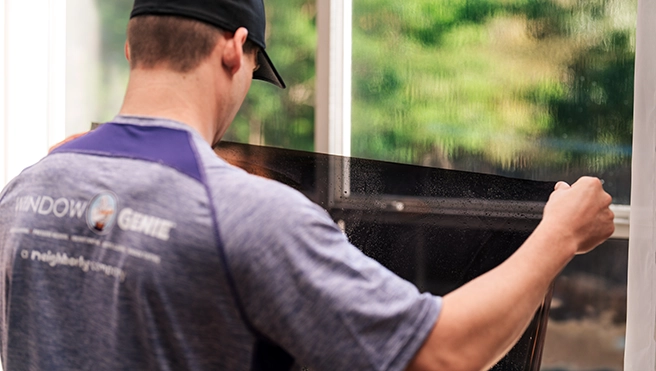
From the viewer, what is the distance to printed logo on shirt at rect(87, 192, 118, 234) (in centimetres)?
72

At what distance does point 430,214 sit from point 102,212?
30.3 inches

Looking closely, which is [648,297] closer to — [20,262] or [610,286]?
[610,286]

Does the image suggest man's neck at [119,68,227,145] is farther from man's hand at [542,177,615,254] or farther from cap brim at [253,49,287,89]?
man's hand at [542,177,615,254]

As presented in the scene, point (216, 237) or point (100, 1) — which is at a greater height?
point (100, 1)

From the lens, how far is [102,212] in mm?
725

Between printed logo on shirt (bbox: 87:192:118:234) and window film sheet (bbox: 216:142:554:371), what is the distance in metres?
0.76

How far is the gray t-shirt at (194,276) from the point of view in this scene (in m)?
0.66

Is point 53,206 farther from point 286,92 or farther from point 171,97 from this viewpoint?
point 286,92

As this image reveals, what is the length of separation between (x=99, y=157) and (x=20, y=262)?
162mm

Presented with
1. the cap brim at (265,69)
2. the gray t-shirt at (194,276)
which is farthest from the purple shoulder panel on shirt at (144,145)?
the cap brim at (265,69)

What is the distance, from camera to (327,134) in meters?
1.61

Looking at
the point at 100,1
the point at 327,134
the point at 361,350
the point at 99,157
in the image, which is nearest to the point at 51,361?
the point at 99,157

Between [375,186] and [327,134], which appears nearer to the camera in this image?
[375,186]

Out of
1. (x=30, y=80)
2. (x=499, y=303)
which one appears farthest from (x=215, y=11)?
(x=30, y=80)
